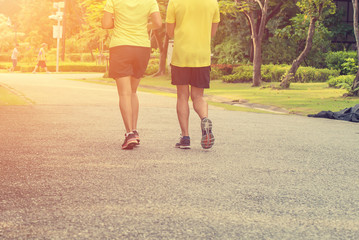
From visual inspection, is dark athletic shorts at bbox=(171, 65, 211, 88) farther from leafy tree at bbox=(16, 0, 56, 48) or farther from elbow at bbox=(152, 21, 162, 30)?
leafy tree at bbox=(16, 0, 56, 48)

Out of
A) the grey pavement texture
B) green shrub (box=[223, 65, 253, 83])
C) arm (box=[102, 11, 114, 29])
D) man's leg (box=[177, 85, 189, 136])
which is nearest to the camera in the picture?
the grey pavement texture

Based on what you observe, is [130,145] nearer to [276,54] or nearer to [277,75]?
[277,75]

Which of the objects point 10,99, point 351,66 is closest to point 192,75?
point 10,99

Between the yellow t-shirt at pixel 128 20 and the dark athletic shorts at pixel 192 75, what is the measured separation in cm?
53

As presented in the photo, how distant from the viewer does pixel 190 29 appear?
722cm

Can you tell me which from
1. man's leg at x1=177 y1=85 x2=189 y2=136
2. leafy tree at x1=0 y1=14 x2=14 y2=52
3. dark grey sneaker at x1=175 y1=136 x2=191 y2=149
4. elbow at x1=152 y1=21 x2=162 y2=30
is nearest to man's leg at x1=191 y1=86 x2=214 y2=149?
man's leg at x1=177 y1=85 x2=189 y2=136

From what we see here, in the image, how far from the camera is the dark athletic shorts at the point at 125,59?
720cm

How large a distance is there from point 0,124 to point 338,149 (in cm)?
505

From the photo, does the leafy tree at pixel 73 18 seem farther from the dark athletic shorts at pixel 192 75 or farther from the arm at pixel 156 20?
the dark athletic shorts at pixel 192 75

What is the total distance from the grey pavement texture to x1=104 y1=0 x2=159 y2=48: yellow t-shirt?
1.28 m

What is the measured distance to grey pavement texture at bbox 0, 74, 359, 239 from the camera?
3969 millimetres

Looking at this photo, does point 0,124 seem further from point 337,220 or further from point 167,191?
point 337,220

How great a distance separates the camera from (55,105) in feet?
45.2

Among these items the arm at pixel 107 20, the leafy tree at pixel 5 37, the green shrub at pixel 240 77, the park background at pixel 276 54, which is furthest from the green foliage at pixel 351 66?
the leafy tree at pixel 5 37
